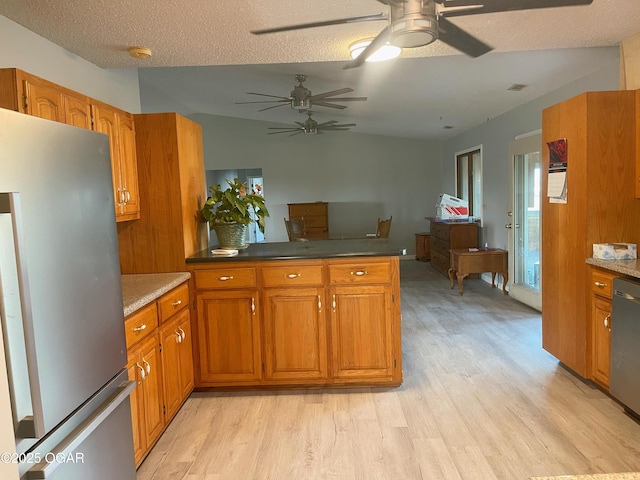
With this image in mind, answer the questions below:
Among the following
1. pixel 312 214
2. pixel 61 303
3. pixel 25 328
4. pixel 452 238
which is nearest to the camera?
pixel 25 328

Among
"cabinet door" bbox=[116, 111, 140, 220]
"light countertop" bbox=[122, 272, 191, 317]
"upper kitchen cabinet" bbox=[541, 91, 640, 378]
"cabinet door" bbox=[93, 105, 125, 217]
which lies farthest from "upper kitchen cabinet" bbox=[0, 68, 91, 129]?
"upper kitchen cabinet" bbox=[541, 91, 640, 378]

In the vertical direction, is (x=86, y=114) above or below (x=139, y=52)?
below

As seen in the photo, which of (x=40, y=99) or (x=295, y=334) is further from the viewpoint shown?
(x=295, y=334)

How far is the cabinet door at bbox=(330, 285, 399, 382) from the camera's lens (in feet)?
9.83

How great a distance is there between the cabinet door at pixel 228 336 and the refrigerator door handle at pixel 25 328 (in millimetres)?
1777

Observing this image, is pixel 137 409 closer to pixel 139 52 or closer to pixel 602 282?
pixel 139 52

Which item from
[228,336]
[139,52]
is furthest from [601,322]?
[139,52]

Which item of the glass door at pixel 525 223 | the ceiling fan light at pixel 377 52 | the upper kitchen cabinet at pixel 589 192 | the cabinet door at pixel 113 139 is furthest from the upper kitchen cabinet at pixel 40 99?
the glass door at pixel 525 223

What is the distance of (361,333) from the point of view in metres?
3.02

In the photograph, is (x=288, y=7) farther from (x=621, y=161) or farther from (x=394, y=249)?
(x=621, y=161)

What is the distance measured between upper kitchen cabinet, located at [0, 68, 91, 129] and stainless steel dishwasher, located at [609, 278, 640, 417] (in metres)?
3.06

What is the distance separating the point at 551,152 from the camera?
324 centimetres

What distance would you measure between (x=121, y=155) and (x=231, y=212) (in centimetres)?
82

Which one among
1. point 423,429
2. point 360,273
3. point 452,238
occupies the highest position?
point 360,273
